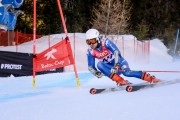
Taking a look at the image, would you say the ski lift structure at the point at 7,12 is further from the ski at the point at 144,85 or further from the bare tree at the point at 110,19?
the bare tree at the point at 110,19

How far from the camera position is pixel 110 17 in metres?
35.1

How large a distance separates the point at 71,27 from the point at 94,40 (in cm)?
2811

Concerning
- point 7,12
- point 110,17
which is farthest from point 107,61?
point 110,17

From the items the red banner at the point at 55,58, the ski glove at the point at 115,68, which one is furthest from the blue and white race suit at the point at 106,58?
the red banner at the point at 55,58

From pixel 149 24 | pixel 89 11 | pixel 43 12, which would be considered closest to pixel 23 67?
pixel 43 12

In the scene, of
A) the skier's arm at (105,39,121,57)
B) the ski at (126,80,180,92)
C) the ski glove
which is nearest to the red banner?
the skier's arm at (105,39,121,57)

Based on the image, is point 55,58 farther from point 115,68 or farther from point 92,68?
point 115,68

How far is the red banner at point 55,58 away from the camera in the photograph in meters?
9.60

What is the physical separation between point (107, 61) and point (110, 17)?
87.8 feet

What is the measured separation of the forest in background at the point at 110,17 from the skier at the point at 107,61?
22.8 meters

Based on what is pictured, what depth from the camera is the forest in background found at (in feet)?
104

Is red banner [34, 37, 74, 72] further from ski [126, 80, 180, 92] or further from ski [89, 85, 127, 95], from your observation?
ski [126, 80, 180, 92]

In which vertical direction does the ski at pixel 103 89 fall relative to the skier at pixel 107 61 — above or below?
below

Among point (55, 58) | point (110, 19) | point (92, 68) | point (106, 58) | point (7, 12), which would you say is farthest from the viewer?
point (110, 19)
